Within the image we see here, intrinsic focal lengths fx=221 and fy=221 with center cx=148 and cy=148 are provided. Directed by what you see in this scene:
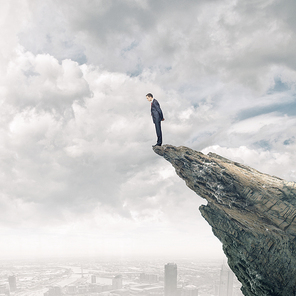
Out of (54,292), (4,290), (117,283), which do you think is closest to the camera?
(54,292)

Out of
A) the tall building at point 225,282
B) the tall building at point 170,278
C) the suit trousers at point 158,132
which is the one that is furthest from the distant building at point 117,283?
the suit trousers at point 158,132

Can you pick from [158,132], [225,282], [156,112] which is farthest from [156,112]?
[225,282]

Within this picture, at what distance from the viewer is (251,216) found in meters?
15.1

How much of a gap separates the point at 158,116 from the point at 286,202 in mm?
10686

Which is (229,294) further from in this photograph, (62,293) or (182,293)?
(62,293)

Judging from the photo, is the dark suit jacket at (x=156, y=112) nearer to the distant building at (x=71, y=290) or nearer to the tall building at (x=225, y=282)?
the tall building at (x=225, y=282)

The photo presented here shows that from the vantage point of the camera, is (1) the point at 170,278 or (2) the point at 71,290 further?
(2) the point at 71,290

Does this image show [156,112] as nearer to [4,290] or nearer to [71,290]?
[71,290]

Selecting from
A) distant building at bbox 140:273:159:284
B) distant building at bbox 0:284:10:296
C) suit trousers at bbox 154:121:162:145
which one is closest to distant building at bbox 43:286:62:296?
distant building at bbox 0:284:10:296

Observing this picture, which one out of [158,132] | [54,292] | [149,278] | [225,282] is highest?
[158,132]

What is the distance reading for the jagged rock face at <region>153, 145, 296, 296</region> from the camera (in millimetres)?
14280

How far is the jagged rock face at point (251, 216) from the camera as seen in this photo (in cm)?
1428

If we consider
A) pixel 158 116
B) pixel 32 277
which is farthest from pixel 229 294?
pixel 32 277

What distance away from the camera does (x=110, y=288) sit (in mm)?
149750
